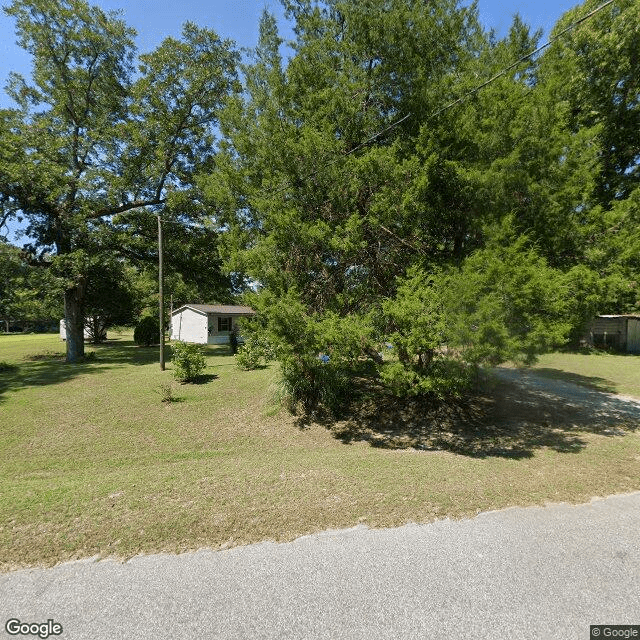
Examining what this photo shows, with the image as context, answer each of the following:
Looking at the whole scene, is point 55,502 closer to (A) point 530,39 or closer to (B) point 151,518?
(B) point 151,518

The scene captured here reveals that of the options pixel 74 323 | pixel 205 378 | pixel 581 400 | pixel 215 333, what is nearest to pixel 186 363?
pixel 205 378

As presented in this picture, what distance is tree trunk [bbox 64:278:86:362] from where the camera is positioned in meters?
15.0

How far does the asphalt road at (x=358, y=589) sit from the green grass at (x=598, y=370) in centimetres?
784

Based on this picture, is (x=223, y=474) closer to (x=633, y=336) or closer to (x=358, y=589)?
(x=358, y=589)

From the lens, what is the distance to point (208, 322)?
79.4 ft

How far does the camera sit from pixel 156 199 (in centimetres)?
1559

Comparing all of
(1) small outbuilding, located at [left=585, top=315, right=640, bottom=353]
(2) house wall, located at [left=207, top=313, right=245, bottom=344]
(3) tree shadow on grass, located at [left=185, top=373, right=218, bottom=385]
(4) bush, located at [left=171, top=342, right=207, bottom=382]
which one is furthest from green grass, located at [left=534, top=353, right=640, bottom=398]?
(2) house wall, located at [left=207, top=313, right=245, bottom=344]

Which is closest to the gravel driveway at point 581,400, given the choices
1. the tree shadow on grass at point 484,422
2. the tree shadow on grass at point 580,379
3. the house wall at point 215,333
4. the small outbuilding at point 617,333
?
the tree shadow on grass at point 484,422

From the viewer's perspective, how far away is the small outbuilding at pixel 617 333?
20438 mm

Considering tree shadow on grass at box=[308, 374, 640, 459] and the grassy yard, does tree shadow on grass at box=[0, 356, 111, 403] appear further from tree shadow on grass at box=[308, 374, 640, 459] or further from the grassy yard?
tree shadow on grass at box=[308, 374, 640, 459]

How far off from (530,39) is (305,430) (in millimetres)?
9317

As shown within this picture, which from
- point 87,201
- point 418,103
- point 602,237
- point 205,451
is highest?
point 87,201

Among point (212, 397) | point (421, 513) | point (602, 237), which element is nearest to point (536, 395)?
point (602, 237)

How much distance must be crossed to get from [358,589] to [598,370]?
16.4 meters
